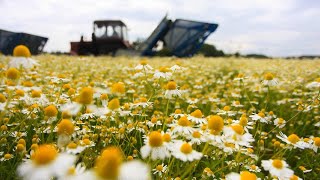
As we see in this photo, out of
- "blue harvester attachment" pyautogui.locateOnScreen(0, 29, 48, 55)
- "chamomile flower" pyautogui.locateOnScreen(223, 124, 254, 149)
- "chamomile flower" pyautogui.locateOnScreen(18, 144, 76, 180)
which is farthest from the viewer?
"blue harvester attachment" pyautogui.locateOnScreen(0, 29, 48, 55)

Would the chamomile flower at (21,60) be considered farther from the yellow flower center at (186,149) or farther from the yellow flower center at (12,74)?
the yellow flower center at (186,149)

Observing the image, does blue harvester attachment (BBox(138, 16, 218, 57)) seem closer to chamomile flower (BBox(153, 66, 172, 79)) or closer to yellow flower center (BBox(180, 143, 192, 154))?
chamomile flower (BBox(153, 66, 172, 79))

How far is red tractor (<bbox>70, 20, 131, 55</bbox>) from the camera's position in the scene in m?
17.3

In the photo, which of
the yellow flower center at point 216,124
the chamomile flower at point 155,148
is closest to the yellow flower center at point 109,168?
the chamomile flower at point 155,148

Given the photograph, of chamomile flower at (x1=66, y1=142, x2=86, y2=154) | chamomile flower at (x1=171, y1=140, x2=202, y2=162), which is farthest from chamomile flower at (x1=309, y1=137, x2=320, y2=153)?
chamomile flower at (x1=66, y1=142, x2=86, y2=154)

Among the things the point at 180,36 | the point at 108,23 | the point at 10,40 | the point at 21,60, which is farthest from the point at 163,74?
the point at 108,23

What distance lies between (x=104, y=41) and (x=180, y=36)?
4.19 m

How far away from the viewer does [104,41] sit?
17.4 m

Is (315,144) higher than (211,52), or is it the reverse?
(211,52)

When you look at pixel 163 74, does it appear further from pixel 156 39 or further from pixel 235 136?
pixel 156 39

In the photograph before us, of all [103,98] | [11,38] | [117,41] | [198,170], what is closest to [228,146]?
[198,170]

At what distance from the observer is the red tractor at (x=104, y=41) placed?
17312 mm

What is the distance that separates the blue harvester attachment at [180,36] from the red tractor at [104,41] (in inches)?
57.3

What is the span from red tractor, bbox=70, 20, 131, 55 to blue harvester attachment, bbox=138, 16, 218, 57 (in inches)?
57.3
